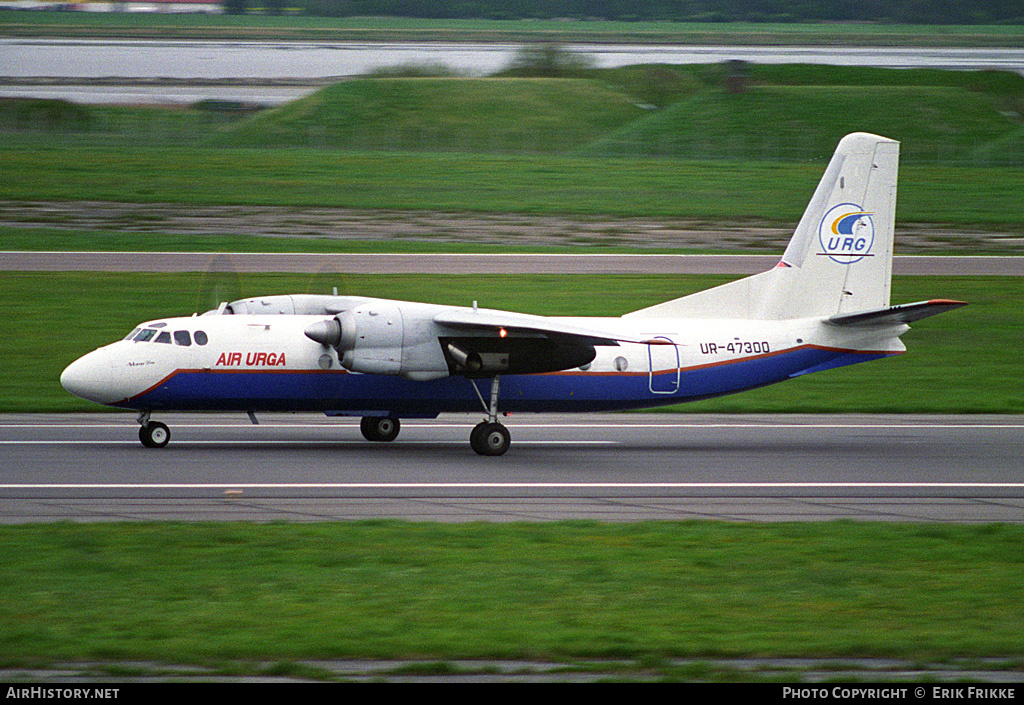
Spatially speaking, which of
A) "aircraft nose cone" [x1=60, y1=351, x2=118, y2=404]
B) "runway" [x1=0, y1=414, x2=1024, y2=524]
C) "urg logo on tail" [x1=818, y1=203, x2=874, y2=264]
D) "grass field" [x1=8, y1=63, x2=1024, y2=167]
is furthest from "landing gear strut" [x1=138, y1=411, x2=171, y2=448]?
"grass field" [x1=8, y1=63, x2=1024, y2=167]

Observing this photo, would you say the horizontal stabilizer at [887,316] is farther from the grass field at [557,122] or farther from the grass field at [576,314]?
the grass field at [557,122]

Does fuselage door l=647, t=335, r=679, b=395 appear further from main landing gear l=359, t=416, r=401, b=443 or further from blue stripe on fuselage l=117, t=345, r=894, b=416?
main landing gear l=359, t=416, r=401, b=443

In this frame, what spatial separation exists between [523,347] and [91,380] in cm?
769

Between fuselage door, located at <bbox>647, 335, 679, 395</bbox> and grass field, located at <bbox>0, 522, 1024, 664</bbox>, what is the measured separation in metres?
6.43

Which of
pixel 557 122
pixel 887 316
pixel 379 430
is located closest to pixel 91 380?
pixel 379 430

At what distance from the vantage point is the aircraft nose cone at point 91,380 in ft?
65.7

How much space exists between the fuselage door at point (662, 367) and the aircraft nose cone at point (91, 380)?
987 centimetres

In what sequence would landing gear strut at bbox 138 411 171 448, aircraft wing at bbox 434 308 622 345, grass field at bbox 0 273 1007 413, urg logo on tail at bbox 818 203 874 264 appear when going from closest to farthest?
aircraft wing at bbox 434 308 622 345
landing gear strut at bbox 138 411 171 448
urg logo on tail at bbox 818 203 874 264
grass field at bbox 0 273 1007 413

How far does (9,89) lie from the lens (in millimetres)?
80875

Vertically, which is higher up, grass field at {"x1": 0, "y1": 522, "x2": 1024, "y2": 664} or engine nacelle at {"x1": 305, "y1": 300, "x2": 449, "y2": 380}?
engine nacelle at {"x1": 305, "y1": 300, "x2": 449, "y2": 380}

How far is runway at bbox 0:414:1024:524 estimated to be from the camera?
16.4 metres

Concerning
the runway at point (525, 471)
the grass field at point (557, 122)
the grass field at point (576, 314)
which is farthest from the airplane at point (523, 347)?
the grass field at point (557, 122)

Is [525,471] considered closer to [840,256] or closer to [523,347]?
[523,347]

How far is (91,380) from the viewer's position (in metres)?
20.0
